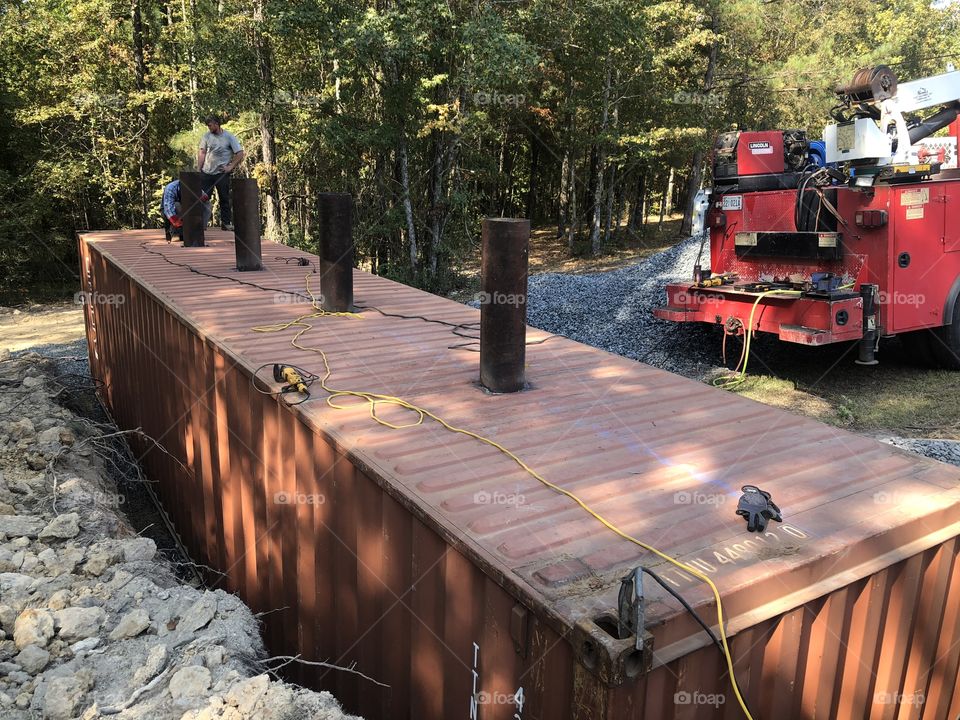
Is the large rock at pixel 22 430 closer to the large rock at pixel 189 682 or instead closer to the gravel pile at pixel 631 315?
the large rock at pixel 189 682

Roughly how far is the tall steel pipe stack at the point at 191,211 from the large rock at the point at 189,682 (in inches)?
331

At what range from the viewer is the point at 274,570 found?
4.36 metres

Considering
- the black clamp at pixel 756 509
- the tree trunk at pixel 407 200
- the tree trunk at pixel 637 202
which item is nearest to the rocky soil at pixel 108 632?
the black clamp at pixel 756 509

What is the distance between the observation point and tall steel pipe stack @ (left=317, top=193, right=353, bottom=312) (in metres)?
6.12

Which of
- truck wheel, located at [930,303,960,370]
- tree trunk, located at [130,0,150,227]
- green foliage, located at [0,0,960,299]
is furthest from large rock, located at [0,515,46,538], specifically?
tree trunk, located at [130,0,150,227]

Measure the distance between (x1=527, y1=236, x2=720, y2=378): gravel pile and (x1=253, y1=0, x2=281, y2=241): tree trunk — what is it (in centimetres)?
705

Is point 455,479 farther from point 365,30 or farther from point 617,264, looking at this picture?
point 617,264

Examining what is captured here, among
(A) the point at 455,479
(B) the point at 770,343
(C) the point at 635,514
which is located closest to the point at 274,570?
(A) the point at 455,479

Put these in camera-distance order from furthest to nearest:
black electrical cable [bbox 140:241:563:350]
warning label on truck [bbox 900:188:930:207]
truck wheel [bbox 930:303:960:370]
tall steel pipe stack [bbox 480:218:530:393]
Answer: truck wheel [bbox 930:303:960:370] < warning label on truck [bbox 900:188:930:207] < black electrical cable [bbox 140:241:563:350] < tall steel pipe stack [bbox 480:218:530:393]

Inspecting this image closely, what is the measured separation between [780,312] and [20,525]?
23.7 feet

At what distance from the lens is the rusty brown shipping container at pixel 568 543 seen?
2.31 meters

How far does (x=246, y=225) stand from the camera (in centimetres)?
845

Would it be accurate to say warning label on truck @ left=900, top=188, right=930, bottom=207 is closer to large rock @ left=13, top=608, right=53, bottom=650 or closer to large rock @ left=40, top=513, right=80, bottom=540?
large rock @ left=40, top=513, right=80, bottom=540

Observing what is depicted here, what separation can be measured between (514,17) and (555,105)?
7849 millimetres
